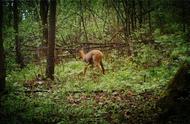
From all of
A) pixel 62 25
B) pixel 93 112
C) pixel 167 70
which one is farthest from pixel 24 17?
pixel 93 112

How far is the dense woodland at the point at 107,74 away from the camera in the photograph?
33.3ft

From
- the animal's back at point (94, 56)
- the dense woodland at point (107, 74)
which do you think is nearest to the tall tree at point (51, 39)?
the dense woodland at point (107, 74)

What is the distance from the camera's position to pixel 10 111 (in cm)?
1160

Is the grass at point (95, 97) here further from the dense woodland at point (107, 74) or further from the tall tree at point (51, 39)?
the tall tree at point (51, 39)

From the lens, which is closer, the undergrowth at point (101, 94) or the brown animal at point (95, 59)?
the undergrowth at point (101, 94)

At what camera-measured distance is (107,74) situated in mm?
17484

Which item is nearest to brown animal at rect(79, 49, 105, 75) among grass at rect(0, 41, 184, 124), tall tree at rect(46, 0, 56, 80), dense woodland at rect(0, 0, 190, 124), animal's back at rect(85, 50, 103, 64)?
animal's back at rect(85, 50, 103, 64)

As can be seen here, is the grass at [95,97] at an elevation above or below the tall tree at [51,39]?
below

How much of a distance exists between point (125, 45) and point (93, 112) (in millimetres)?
9558

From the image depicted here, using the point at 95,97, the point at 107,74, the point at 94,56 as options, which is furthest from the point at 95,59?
the point at 95,97

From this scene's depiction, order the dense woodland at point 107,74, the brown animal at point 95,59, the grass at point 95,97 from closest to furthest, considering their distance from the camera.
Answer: the dense woodland at point 107,74
the grass at point 95,97
the brown animal at point 95,59

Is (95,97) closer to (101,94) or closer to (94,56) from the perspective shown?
(101,94)

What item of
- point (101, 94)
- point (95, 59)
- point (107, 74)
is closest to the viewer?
point (101, 94)

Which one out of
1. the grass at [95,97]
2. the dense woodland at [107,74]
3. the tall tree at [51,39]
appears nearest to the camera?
the dense woodland at [107,74]
